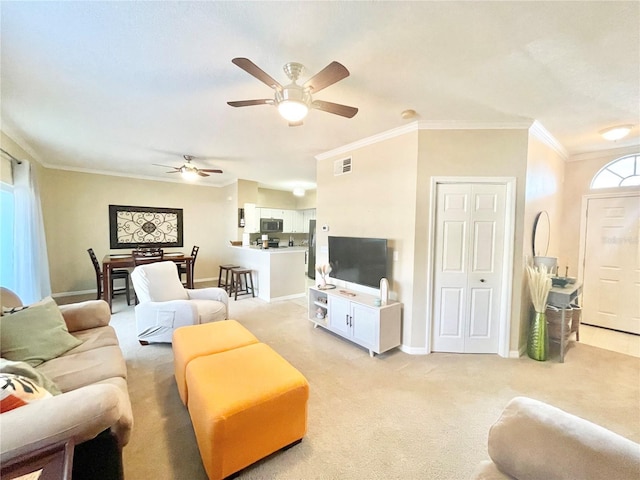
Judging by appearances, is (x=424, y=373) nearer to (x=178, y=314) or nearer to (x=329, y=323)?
(x=329, y=323)

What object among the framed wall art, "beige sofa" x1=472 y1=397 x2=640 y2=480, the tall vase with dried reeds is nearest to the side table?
the tall vase with dried reeds

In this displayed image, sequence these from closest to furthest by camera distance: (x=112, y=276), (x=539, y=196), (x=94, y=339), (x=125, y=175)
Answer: (x=94, y=339), (x=539, y=196), (x=112, y=276), (x=125, y=175)

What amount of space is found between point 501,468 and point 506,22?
89.9 inches

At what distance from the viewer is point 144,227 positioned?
6.31m

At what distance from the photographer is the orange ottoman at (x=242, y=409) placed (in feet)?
4.81

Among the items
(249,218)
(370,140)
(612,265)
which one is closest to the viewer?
(370,140)

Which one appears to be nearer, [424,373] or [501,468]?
[501,468]

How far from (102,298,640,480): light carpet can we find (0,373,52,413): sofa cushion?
0.78 meters

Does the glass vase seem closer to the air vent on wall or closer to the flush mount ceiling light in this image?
the flush mount ceiling light

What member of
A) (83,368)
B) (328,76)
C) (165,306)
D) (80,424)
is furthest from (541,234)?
(83,368)

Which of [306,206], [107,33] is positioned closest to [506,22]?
[107,33]

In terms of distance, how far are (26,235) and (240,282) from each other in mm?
3274

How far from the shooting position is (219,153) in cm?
433

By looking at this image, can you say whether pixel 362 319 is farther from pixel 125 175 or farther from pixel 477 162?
pixel 125 175
